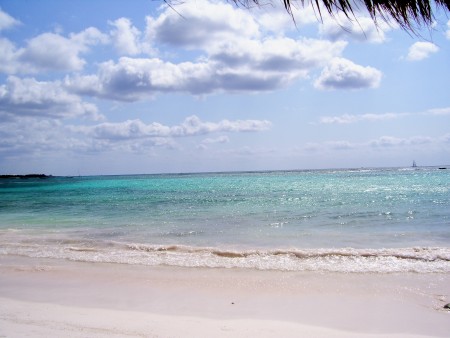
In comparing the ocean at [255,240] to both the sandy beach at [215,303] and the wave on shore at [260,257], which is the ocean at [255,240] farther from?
the sandy beach at [215,303]

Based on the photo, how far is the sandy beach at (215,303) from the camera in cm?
469

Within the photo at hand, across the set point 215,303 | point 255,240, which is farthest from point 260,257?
point 215,303

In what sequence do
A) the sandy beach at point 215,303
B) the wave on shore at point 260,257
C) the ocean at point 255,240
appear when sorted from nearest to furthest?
the sandy beach at point 215,303 < the wave on shore at point 260,257 < the ocean at point 255,240

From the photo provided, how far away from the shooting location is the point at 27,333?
4.32 metres

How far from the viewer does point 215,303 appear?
233 inches

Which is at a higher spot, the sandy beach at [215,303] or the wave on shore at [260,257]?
the sandy beach at [215,303]

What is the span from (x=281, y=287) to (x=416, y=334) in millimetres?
2539

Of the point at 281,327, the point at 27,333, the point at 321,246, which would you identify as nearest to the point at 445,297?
the point at 281,327

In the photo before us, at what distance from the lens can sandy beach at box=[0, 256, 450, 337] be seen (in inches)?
185

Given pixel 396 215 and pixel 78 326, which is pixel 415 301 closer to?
pixel 78 326

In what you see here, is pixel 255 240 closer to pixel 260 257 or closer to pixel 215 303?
pixel 260 257

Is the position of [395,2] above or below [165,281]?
above

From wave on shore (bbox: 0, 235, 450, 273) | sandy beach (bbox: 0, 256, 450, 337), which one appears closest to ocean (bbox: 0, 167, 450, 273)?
wave on shore (bbox: 0, 235, 450, 273)

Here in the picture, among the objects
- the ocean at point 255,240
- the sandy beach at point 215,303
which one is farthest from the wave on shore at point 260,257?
the sandy beach at point 215,303
